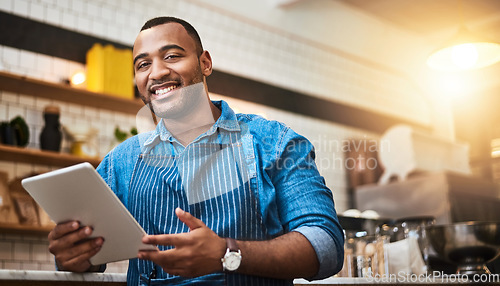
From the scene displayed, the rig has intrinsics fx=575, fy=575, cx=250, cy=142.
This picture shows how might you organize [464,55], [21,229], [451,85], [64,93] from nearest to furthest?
[21,229] → [64,93] → [464,55] → [451,85]

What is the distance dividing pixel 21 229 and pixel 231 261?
2366 mm

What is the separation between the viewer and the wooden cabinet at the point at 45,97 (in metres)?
3.16

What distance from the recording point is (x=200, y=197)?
4.22 ft

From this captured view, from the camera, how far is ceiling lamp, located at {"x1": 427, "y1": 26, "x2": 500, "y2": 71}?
3.89 m

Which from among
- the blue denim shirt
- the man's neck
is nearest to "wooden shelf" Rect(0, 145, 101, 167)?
the blue denim shirt

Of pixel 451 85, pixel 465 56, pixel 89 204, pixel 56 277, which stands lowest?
pixel 56 277

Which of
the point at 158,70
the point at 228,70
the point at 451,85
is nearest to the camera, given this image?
the point at 158,70

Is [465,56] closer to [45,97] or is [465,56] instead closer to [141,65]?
[45,97]

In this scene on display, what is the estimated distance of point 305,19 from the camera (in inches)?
208

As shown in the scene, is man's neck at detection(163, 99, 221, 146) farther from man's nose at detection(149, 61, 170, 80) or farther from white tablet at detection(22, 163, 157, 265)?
white tablet at detection(22, 163, 157, 265)

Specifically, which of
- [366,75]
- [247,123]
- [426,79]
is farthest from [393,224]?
[426,79]

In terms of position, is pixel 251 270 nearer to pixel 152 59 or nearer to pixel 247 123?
pixel 247 123

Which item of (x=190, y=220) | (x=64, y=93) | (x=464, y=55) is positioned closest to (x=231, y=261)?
(x=190, y=220)

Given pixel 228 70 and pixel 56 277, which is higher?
pixel 228 70
